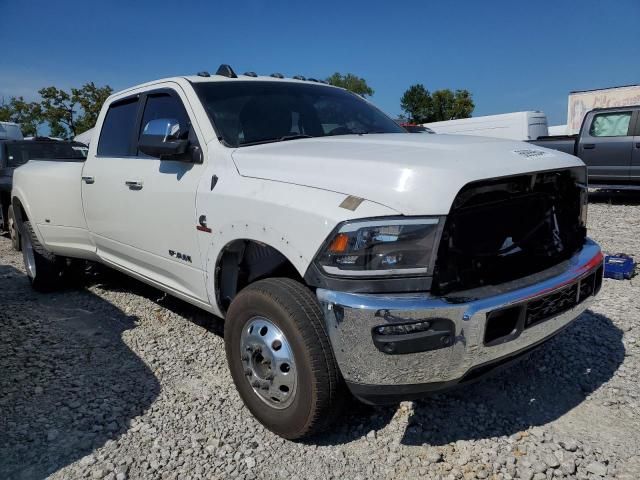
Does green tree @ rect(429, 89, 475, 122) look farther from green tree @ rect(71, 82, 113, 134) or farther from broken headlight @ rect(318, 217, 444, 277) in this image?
broken headlight @ rect(318, 217, 444, 277)

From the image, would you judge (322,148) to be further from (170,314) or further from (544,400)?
(170,314)

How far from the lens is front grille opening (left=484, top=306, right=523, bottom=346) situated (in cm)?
206

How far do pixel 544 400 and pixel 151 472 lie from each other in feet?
6.96

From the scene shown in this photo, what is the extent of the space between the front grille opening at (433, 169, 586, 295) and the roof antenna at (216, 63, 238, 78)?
85.9 inches

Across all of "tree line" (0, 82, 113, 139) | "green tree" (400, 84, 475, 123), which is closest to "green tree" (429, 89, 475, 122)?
"green tree" (400, 84, 475, 123)

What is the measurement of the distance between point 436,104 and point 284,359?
48.1 metres

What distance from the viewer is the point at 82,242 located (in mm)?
4570

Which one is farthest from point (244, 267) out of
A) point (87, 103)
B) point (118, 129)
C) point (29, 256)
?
point (87, 103)

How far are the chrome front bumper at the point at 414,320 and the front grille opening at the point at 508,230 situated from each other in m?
0.09

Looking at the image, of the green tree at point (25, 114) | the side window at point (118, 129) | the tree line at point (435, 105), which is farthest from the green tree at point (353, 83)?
the side window at point (118, 129)

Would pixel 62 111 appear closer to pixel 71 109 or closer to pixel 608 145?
pixel 71 109

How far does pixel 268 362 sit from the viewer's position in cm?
250

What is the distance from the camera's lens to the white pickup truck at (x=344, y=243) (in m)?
2.03

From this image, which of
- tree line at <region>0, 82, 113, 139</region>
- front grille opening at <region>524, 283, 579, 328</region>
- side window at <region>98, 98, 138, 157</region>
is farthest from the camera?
tree line at <region>0, 82, 113, 139</region>
